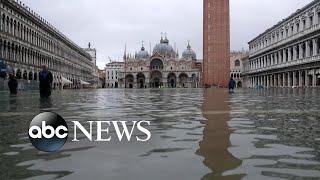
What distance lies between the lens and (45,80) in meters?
20.8

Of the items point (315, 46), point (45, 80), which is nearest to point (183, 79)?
point (315, 46)

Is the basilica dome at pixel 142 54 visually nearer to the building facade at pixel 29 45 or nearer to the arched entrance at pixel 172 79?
the arched entrance at pixel 172 79

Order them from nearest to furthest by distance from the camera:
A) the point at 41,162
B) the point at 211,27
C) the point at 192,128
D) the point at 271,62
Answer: the point at 41,162, the point at 192,128, the point at 271,62, the point at 211,27

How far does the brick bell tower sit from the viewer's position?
101m

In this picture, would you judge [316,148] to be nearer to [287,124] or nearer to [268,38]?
[287,124]

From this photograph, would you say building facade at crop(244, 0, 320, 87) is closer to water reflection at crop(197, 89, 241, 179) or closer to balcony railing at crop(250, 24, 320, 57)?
balcony railing at crop(250, 24, 320, 57)

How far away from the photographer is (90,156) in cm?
532

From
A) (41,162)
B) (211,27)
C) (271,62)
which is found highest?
(211,27)

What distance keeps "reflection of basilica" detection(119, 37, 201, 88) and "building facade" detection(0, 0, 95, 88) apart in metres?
52.0

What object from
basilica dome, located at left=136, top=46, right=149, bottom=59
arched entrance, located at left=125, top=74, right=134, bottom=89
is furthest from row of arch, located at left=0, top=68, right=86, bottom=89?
basilica dome, located at left=136, top=46, right=149, bottom=59

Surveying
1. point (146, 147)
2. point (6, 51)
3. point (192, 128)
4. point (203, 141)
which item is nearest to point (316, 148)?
point (203, 141)

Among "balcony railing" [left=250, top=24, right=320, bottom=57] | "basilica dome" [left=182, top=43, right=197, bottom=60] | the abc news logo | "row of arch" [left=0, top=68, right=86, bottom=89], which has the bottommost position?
the abc news logo

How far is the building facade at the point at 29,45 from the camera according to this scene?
187 ft

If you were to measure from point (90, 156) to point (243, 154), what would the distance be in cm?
183
